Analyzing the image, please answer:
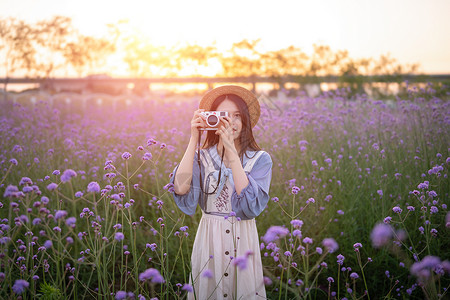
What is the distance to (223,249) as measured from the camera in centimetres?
214

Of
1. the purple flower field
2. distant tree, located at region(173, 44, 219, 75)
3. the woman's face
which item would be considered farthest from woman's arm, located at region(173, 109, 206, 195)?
distant tree, located at region(173, 44, 219, 75)

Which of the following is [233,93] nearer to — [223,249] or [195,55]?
[223,249]

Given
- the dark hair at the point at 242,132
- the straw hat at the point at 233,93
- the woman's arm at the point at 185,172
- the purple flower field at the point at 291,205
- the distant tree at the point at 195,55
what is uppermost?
the distant tree at the point at 195,55

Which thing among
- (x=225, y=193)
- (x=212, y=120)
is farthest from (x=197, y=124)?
(x=225, y=193)

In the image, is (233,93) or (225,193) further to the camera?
(233,93)

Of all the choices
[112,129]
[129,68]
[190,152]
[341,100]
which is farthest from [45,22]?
[190,152]

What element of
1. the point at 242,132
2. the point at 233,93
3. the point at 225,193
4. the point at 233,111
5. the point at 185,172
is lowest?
the point at 225,193

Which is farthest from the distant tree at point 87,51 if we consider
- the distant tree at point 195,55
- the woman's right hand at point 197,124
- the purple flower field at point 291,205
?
the woman's right hand at point 197,124

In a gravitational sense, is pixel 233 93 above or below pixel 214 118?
above

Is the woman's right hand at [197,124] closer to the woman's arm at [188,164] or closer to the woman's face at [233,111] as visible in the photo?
the woman's arm at [188,164]

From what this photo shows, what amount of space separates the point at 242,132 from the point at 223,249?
2.26 ft

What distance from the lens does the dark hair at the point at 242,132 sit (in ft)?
7.59

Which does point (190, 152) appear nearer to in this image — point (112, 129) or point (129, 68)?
point (112, 129)

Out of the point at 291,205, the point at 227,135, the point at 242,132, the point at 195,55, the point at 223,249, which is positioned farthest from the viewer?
the point at 195,55
